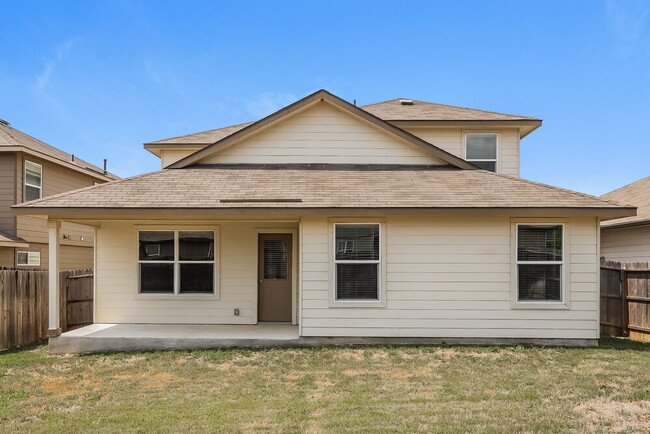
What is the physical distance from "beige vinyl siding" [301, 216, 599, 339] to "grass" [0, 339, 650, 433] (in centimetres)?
49

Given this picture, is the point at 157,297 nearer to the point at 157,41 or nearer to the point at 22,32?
A: the point at 157,41

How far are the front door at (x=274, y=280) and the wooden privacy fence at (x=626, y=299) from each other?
7764 millimetres

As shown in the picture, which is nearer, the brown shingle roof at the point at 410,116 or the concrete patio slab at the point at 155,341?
the concrete patio slab at the point at 155,341

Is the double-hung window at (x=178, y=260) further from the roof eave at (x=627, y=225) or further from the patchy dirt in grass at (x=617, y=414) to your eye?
the roof eave at (x=627, y=225)

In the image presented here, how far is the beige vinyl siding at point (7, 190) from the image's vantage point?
545 inches

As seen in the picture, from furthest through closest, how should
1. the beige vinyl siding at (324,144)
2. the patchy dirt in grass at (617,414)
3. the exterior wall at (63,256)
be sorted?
the exterior wall at (63,256), the beige vinyl siding at (324,144), the patchy dirt in grass at (617,414)

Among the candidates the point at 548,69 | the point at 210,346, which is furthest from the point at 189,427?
the point at 548,69

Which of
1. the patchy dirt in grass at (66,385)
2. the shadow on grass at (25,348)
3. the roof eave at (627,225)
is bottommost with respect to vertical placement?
the shadow on grass at (25,348)

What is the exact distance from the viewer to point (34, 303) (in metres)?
9.92

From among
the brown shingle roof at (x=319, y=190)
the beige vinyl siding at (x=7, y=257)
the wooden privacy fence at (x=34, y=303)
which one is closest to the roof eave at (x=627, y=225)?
the brown shingle roof at (x=319, y=190)

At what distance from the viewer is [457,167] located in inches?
428

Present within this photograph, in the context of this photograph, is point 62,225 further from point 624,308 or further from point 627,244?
point 627,244

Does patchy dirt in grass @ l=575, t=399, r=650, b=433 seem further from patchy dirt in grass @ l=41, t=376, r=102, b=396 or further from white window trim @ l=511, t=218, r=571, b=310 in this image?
patchy dirt in grass @ l=41, t=376, r=102, b=396

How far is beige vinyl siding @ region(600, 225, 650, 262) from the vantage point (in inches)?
499
